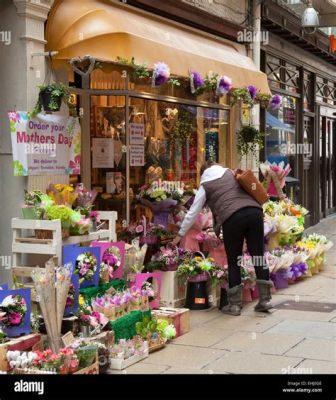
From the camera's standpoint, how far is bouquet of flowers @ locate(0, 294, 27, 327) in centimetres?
562

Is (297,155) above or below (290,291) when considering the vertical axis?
above

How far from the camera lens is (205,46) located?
10.8 metres

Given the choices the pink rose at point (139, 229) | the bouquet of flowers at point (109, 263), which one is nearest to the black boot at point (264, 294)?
the pink rose at point (139, 229)

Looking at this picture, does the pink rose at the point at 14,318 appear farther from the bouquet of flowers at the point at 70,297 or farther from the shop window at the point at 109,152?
the shop window at the point at 109,152

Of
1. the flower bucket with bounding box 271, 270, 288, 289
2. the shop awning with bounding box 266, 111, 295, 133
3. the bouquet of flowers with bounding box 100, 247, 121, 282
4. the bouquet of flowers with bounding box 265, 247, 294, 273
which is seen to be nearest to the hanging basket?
the bouquet of flowers with bounding box 100, 247, 121, 282

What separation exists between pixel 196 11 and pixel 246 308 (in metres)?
4.99

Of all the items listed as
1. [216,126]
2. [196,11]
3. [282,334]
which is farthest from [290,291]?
[196,11]

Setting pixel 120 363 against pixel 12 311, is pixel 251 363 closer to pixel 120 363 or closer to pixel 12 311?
pixel 120 363

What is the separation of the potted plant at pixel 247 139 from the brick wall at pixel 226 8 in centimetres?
195

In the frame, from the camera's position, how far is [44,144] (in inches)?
286

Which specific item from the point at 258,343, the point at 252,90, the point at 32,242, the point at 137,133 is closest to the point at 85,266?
the point at 32,242

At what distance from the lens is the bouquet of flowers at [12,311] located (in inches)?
221

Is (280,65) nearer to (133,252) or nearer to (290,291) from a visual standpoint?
(290,291)

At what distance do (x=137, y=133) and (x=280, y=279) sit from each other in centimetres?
282
